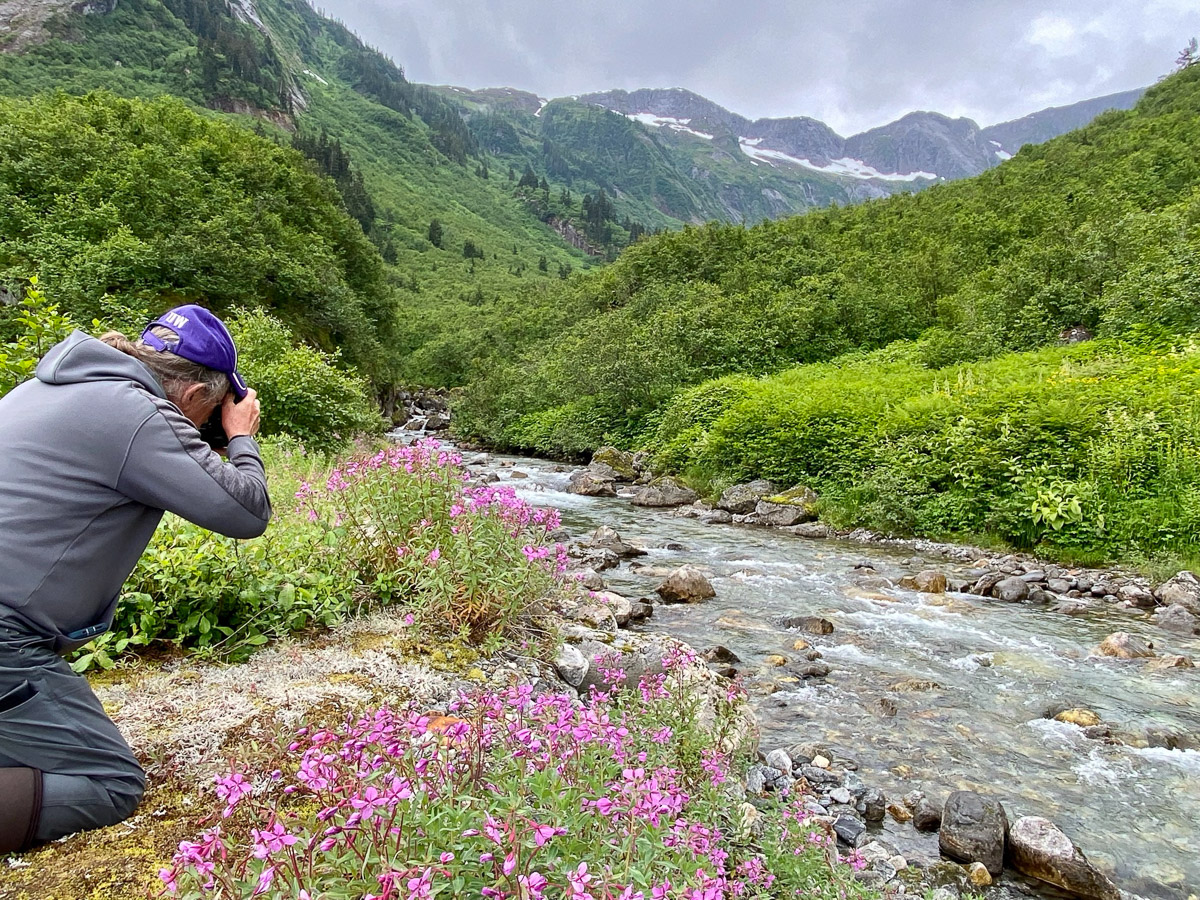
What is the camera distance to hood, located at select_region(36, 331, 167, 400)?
2409 mm

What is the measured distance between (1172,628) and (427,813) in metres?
11.7

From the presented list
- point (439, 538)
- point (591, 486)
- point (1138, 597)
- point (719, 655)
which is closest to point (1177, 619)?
point (1138, 597)

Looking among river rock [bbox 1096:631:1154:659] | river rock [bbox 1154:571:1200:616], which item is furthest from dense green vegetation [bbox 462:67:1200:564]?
river rock [bbox 1096:631:1154:659]

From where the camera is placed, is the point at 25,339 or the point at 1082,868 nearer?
the point at 1082,868

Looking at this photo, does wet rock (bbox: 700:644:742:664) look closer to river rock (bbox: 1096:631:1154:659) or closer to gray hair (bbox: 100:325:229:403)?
river rock (bbox: 1096:631:1154:659)

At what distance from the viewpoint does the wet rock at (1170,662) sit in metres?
7.98

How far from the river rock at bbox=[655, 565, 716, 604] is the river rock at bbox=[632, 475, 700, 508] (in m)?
9.27

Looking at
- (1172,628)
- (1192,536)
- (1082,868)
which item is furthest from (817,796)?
(1192,536)

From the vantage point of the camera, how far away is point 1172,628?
30.7 feet

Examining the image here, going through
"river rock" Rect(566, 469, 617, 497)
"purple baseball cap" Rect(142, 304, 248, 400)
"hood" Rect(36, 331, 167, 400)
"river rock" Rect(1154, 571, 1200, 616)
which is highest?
"purple baseball cap" Rect(142, 304, 248, 400)

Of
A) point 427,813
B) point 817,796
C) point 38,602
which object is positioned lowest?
point 817,796

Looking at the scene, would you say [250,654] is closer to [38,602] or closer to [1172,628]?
[38,602]

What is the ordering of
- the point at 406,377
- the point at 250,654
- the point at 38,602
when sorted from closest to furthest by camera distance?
the point at 38,602 < the point at 250,654 < the point at 406,377

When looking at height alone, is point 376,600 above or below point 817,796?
above
